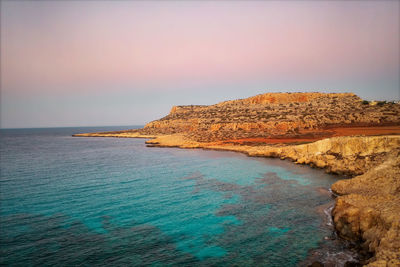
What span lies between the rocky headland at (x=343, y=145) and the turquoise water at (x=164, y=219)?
7.76ft

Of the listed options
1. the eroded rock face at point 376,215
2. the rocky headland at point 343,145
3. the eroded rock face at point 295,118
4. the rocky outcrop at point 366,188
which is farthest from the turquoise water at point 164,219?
the eroded rock face at point 295,118

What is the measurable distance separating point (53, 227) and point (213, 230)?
10286 mm

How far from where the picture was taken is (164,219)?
16406 mm

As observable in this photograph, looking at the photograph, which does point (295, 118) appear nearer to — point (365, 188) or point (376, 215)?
point (365, 188)

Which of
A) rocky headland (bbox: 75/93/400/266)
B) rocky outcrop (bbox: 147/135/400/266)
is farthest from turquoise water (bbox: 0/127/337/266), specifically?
rocky headland (bbox: 75/93/400/266)

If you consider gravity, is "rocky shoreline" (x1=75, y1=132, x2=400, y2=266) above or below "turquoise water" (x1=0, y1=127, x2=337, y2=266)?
above

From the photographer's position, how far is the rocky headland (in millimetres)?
11875

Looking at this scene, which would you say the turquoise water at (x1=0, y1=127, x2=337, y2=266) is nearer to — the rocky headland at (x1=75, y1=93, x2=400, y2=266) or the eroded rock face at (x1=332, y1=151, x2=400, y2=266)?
the eroded rock face at (x1=332, y1=151, x2=400, y2=266)

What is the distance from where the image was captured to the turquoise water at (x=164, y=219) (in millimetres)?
11945

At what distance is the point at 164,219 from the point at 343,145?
85.2 feet

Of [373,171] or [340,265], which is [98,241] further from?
[373,171]

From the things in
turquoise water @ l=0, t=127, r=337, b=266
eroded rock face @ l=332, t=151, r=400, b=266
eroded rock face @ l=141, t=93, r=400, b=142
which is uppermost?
eroded rock face @ l=141, t=93, r=400, b=142

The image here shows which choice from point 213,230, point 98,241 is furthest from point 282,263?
point 98,241

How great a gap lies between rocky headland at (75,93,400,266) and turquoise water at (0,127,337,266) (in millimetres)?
2365
